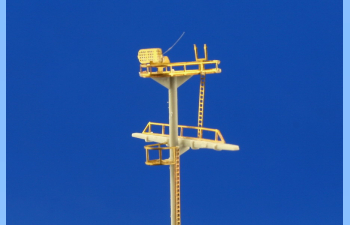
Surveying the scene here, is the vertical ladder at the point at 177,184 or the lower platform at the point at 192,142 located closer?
the lower platform at the point at 192,142

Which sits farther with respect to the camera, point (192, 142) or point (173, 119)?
point (173, 119)

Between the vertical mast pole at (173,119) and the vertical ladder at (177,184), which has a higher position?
the vertical mast pole at (173,119)

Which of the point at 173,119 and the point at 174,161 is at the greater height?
the point at 173,119

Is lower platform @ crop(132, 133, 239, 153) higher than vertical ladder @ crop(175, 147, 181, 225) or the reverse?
higher

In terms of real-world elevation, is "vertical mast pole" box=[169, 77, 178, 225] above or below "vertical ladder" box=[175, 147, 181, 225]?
above

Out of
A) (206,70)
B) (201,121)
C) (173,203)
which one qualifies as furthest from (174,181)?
(206,70)

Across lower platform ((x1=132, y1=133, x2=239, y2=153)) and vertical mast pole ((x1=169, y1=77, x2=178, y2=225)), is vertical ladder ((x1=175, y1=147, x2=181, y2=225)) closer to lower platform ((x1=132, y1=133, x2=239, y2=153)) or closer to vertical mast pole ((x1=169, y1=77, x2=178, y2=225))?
vertical mast pole ((x1=169, y1=77, x2=178, y2=225))

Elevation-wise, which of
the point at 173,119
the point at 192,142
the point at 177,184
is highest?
the point at 173,119

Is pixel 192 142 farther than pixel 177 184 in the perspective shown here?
No

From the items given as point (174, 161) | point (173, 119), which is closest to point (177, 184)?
point (174, 161)

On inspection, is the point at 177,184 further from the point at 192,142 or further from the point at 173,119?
the point at 173,119

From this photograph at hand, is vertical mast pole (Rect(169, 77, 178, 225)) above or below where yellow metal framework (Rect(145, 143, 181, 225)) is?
above

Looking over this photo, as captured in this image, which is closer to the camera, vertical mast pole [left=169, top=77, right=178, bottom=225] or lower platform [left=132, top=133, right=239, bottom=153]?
lower platform [left=132, top=133, right=239, bottom=153]

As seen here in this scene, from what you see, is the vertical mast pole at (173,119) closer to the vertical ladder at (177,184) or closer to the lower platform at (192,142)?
the vertical ladder at (177,184)
